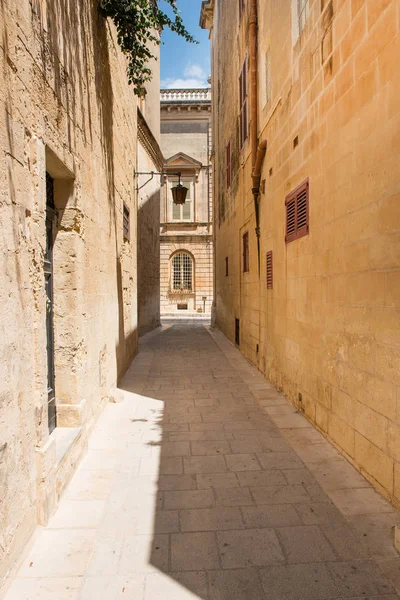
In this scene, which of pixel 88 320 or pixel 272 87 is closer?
pixel 88 320

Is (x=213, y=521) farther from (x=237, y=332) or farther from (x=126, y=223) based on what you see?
(x=237, y=332)

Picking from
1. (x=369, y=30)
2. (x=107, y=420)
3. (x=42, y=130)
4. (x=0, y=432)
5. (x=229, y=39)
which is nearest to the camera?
(x=0, y=432)

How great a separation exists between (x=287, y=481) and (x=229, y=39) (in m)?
12.6

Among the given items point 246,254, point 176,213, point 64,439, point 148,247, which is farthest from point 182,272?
point 64,439

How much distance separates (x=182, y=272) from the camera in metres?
27.1

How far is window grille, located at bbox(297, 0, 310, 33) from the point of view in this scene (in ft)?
16.7

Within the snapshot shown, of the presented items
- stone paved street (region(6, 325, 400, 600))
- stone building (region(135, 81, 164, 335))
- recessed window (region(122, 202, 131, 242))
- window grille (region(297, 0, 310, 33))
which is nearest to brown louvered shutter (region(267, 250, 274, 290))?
stone paved street (region(6, 325, 400, 600))

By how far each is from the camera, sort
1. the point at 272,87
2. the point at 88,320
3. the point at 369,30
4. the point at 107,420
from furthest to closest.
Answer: the point at 272,87 → the point at 107,420 → the point at 88,320 → the point at 369,30

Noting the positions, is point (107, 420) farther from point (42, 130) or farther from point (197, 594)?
point (42, 130)

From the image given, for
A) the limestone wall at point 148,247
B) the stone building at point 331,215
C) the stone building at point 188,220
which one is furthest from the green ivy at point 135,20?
the stone building at point 188,220

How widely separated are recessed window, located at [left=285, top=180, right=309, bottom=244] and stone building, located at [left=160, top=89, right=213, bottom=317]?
20532 mm

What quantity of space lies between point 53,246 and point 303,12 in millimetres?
4516

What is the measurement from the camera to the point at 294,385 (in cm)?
588

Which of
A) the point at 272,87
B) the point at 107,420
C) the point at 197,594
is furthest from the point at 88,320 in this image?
the point at 272,87
